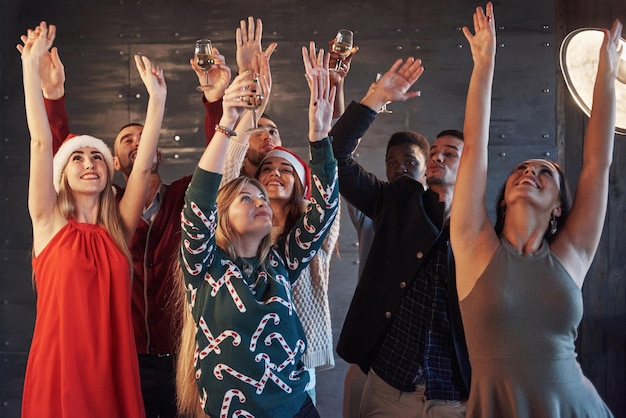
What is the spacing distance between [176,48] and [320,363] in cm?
257

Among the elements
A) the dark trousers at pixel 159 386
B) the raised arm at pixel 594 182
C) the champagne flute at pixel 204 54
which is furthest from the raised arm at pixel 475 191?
the dark trousers at pixel 159 386

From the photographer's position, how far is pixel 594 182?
2305mm

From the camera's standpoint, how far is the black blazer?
251 centimetres

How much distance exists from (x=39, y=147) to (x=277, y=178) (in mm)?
833

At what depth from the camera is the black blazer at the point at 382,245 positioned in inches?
98.9

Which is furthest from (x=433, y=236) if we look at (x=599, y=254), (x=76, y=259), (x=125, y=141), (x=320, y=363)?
(x=599, y=254)

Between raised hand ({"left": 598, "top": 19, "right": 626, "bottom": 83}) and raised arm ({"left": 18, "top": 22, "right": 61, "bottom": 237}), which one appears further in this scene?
raised arm ({"left": 18, "top": 22, "right": 61, "bottom": 237})

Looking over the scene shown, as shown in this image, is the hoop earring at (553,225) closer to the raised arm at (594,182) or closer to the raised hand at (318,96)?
the raised arm at (594,182)

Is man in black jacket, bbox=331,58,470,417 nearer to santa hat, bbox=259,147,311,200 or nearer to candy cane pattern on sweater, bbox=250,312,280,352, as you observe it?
santa hat, bbox=259,147,311,200

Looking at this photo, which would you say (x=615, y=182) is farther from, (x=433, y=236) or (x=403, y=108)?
(x=433, y=236)

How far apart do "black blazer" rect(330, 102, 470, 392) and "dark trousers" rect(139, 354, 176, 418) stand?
71 cm

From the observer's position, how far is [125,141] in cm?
318

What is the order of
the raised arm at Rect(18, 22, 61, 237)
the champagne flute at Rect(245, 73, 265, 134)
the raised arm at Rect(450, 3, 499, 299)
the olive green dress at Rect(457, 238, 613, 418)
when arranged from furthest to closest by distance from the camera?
the raised arm at Rect(18, 22, 61, 237) < the champagne flute at Rect(245, 73, 265, 134) < the raised arm at Rect(450, 3, 499, 299) < the olive green dress at Rect(457, 238, 613, 418)

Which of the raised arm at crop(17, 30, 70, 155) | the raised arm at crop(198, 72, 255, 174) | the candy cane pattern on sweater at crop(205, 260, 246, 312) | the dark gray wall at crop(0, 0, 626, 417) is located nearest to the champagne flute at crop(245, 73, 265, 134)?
the raised arm at crop(198, 72, 255, 174)
